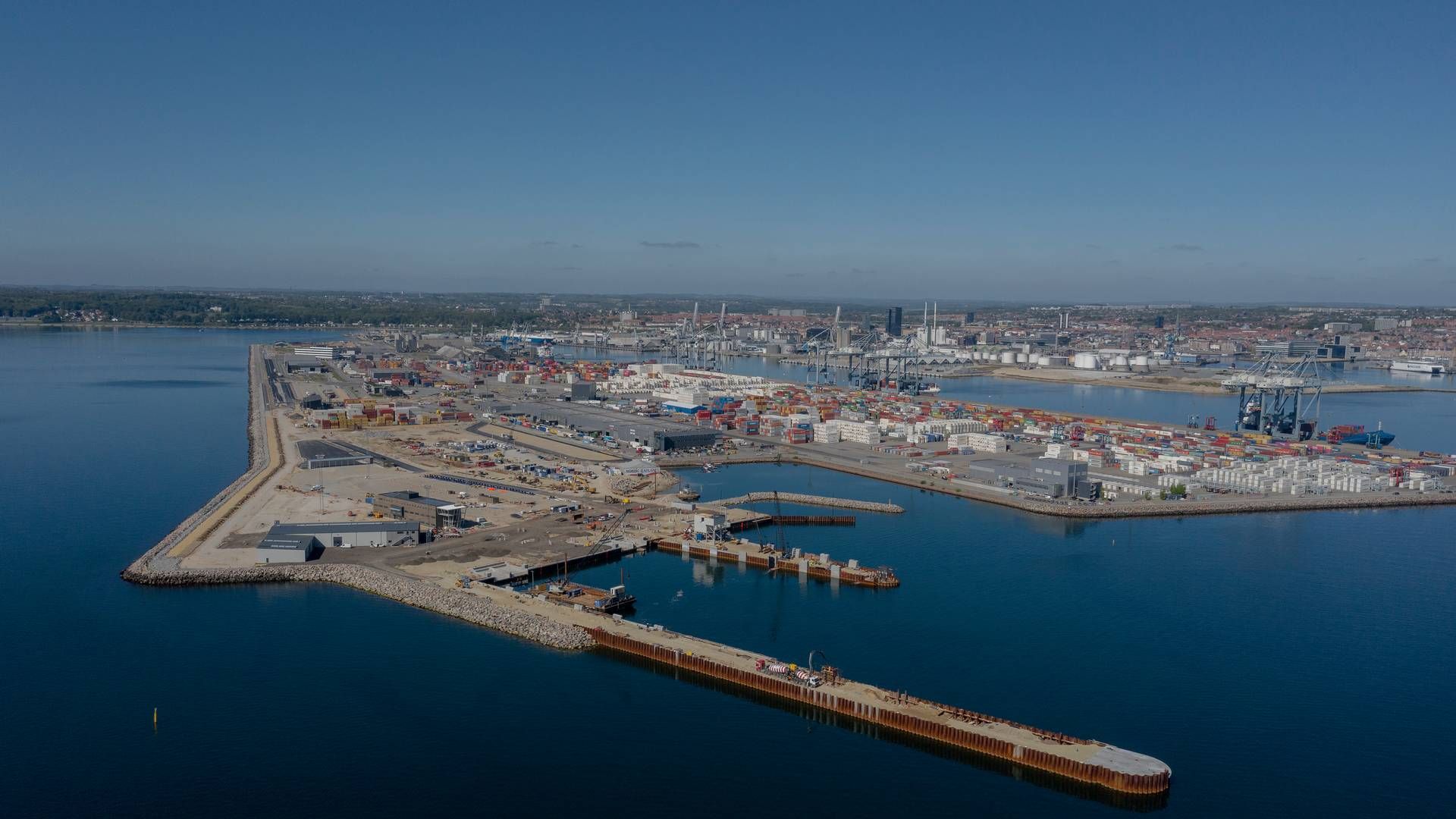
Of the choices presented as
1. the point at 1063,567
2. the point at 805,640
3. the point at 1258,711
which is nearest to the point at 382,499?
the point at 805,640

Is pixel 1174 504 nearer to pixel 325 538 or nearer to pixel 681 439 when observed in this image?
pixel 681 439

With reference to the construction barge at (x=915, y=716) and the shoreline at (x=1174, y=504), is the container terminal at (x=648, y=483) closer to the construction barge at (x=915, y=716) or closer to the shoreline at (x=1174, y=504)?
the construction barge at (x=915, y=716)

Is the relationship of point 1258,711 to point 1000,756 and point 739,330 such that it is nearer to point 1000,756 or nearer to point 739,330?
point 1000,756

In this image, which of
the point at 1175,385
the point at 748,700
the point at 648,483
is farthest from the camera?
the point at 1175,385

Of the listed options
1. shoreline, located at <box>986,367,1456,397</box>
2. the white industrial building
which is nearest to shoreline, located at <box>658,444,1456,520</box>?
shoreline, located at <box>986,367,1456,397</box>

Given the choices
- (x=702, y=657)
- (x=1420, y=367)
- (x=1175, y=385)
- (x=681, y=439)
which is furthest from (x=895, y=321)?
(x=702, y=657)

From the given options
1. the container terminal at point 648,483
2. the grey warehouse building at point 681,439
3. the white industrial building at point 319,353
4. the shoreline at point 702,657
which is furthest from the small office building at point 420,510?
the white industrial building at point 319,353

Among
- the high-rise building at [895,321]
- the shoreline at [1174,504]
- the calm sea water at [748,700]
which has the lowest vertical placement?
the calm sea water at [748,700]
